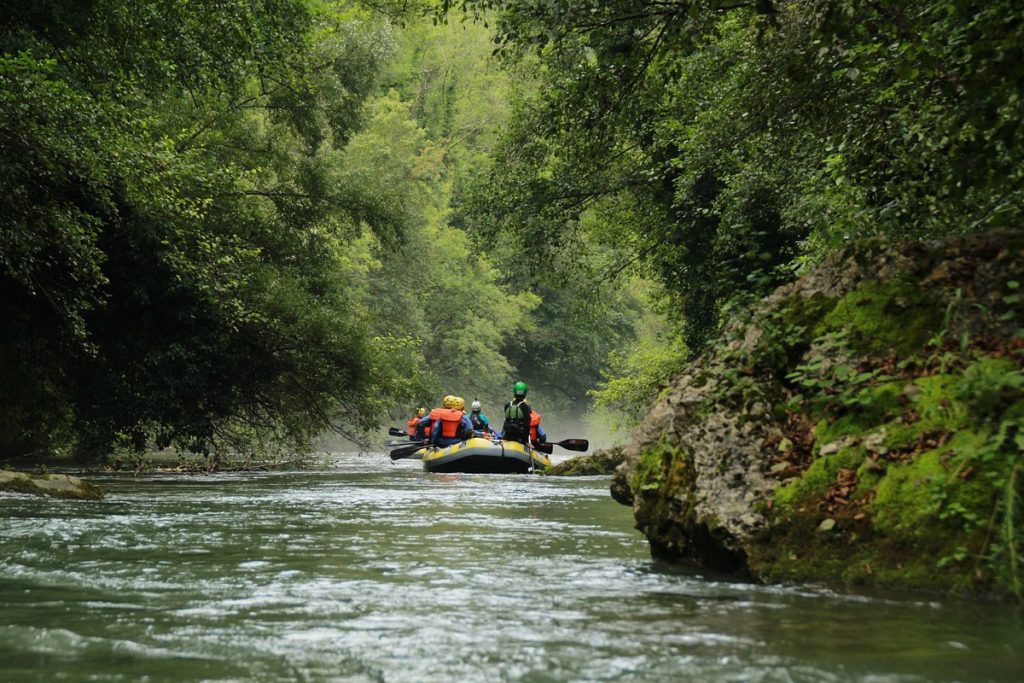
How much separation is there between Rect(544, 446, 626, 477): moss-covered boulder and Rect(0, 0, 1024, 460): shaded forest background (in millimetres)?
2835

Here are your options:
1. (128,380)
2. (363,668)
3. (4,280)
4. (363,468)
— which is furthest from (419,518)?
(363,468)

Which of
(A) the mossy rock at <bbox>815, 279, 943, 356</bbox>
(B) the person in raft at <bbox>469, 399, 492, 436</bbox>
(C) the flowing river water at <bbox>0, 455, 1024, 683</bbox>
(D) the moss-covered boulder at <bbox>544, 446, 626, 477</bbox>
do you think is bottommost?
(C) the flowing river water at <bbox>0, 455, 1024, 683</bbox>

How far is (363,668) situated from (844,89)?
896cm

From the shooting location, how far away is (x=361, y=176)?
24.5m

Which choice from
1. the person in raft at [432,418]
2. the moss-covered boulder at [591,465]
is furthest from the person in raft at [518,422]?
the person in raft at [432,418]

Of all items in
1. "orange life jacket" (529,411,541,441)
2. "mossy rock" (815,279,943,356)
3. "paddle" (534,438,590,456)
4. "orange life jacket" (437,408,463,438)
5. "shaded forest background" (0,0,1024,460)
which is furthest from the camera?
"orange life jacket" (437,408,463,438)

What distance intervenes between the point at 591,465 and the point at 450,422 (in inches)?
117

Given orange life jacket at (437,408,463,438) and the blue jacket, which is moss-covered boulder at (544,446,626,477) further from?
orange life jacket at (437,408,463,438)

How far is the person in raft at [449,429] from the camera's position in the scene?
2238 centimetres

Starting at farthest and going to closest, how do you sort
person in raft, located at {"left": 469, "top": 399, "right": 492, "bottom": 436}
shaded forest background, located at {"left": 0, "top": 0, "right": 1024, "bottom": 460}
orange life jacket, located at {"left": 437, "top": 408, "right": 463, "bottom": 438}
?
1. person in raft, located at {"left": 469, "top": 399, "right": 492, "bottom": 436}
2. orange life jacket, located at {"left": 437, "top": 408, "right": 463, "bottom": 438}
3. shaded forest background, located at {"left": 0, "top": 0, "right": 1024, "bottom": 460}

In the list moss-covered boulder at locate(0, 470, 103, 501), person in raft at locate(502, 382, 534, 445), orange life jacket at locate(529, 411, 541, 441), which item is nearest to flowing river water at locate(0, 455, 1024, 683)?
moss-covered boulder at locate(0, 470, 103, 501)

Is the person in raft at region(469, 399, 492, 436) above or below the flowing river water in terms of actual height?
above

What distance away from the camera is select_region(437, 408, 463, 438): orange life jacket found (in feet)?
73.8

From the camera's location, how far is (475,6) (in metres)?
9.94
